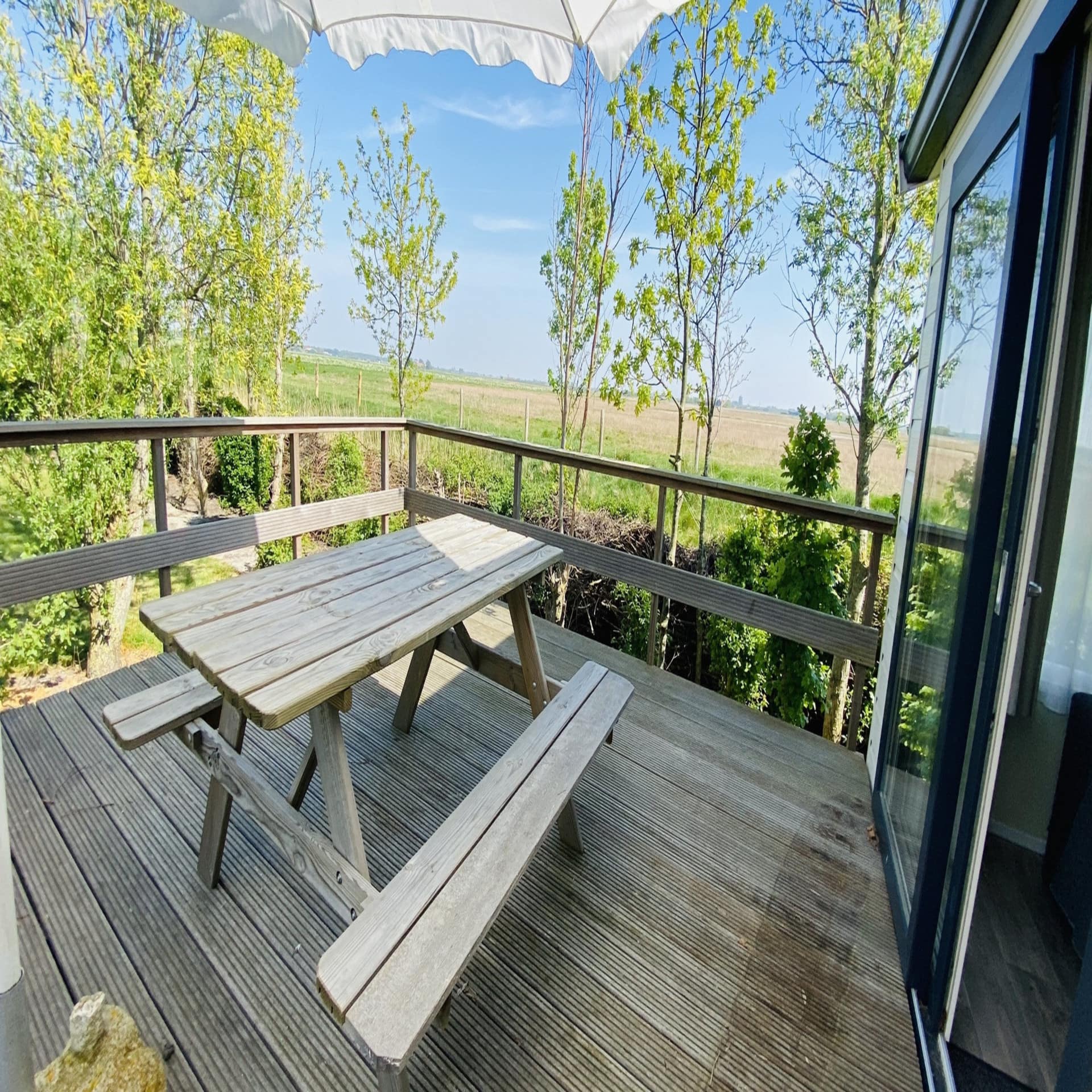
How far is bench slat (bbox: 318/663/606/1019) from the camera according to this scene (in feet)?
3.02

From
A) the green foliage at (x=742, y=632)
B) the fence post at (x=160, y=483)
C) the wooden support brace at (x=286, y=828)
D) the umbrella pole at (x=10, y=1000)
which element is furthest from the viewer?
the green foliage at (x=742, y=632)

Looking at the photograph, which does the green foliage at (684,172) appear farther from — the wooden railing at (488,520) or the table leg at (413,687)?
the table leg at (413,687)

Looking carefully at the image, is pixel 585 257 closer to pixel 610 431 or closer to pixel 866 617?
pixel 610 431

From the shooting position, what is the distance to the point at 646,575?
2.99 meters

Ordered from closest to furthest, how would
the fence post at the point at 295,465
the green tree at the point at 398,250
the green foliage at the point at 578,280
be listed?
the fence post at the point at 295,465 → the green foliage at the point at 578,280 → the green tree at the point at 398,250

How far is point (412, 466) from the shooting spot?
4.10 m

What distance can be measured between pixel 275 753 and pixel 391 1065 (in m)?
1.60

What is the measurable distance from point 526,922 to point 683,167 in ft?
20.0

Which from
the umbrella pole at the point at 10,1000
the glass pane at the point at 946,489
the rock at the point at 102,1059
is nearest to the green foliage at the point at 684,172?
the glass pane at the point at 946,489

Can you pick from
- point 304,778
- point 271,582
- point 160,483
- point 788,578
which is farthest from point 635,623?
point 271,582

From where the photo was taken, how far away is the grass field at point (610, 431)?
5969 millimetres

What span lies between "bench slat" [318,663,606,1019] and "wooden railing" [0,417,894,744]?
1.34 m

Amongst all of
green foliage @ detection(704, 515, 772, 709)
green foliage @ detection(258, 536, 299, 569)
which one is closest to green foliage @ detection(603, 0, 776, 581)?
green foliage @ detection(704, 515, 772, 709)

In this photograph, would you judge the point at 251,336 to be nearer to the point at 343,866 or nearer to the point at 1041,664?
the point at 343,866
